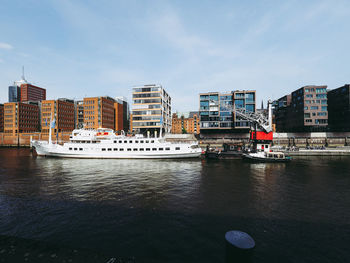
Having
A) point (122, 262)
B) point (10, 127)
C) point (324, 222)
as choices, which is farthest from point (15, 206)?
point (10, 127)

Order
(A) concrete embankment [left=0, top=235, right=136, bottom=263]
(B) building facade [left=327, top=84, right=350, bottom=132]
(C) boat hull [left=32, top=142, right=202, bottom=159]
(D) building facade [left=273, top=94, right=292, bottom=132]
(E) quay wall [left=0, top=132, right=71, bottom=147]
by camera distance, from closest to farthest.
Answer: (A) concrete embankment [left=0, top=235, right=136, bottom=263] < (C) boat hull [left=32, top=142, right=202, bottom=159] < (B) building facade [left=327, top=84, right=350, bottom=132] < (E) quay wall [left=0, top=132, right=71, bottom=147] < (D) building facade [left=273, top=94, right=292, bottom=132]

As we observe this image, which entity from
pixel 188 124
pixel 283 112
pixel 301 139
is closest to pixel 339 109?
pixel 283 112

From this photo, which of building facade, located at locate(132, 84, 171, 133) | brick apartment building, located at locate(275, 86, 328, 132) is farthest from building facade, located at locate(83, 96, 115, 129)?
brick apartment building, located at locate(275, 86, 328, 132)

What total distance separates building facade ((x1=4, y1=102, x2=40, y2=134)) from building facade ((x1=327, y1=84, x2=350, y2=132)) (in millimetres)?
194428

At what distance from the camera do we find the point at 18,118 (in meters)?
108

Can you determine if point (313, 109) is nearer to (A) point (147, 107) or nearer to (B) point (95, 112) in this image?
(A) point (147, 107)

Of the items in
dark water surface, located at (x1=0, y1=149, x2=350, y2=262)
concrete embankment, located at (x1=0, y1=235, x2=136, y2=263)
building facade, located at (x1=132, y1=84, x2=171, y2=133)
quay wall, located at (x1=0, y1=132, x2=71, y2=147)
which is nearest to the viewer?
concrete embankment, located at (x1=0, y1=235, x2=136, y2=263)

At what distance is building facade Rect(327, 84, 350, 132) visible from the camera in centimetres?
8375

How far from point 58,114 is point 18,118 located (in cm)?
2449

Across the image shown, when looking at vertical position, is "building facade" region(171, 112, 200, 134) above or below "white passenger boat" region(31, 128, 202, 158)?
above

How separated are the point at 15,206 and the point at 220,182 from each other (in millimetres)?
23279

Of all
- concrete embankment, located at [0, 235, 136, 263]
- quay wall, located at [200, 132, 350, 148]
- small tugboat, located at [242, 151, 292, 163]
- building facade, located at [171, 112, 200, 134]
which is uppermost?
building facade, located at [171, 112, 200, 134]

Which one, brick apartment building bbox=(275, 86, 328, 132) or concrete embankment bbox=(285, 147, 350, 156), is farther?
brick apartment building bbox=(275, 86, 328, 132)

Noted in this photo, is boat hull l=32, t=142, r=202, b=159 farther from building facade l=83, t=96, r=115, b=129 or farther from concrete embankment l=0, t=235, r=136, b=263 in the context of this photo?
building facade l=83, t=96, r=115, b=129
